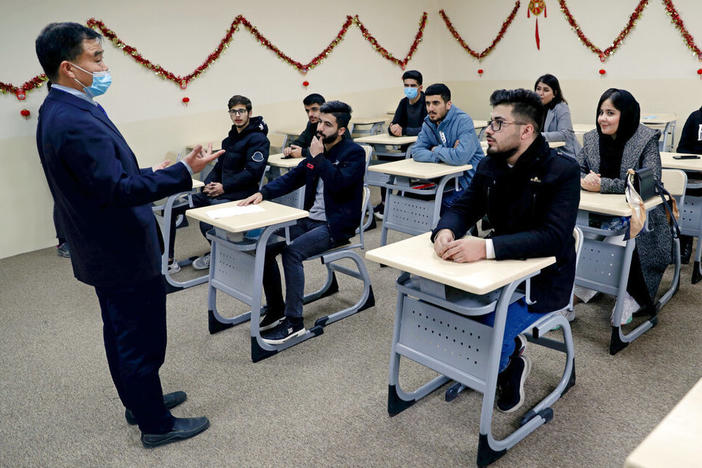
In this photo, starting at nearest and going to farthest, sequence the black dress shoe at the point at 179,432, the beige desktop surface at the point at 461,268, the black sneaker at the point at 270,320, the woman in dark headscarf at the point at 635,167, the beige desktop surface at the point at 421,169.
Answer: the beige desktop surface at the point at 461,268
the black dress shoe at the point at 179,432
the woman in dark headscarf at the point at 635,167
the black sneaker at the point at 270,320
the beige desktop surface at the point at 421,169

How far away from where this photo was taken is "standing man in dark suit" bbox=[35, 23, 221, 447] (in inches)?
67.5

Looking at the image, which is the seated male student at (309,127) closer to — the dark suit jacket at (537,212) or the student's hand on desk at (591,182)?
the student's hand on desk at (591,182)

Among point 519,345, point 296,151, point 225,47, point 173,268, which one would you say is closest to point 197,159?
point 519,345

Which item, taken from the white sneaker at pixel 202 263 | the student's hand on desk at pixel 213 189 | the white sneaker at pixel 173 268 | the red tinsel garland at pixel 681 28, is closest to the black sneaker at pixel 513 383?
the student's hand on desk at pixel 213 189

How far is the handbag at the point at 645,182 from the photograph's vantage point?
8.32ft

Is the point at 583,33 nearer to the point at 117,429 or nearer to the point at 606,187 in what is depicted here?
the point at 606,187

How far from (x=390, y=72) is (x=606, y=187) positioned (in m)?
5.42

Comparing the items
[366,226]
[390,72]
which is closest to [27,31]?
[366,226]

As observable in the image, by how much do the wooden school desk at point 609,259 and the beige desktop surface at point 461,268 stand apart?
0.86 meters

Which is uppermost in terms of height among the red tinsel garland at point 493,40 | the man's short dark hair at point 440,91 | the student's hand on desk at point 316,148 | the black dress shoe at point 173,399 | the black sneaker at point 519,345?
the red tinsel garland at point 493,40

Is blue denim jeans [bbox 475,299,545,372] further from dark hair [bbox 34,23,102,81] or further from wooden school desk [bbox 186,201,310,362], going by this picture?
dark hair [bbox 34,23,102,81]

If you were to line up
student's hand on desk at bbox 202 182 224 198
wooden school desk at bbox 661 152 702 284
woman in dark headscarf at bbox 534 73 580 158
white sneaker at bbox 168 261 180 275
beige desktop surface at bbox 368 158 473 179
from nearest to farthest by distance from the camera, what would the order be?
wooden school desk at bbox 661 152 702 284, beige desktop surface at bbox 368 158 473 179, student's hand on desk at bbox 202 182 224 198, white sneaker at bbox 168 261 180 275, woman in dark headscarf at bbox 534 73 580 158

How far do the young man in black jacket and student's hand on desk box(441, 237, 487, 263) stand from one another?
2.33 m

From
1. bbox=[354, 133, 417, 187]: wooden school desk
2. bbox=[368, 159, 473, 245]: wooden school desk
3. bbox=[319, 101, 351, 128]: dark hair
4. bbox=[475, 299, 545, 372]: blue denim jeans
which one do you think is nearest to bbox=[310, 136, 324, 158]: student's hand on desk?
bbox=[319, 101, 351, 128]: dark hair
